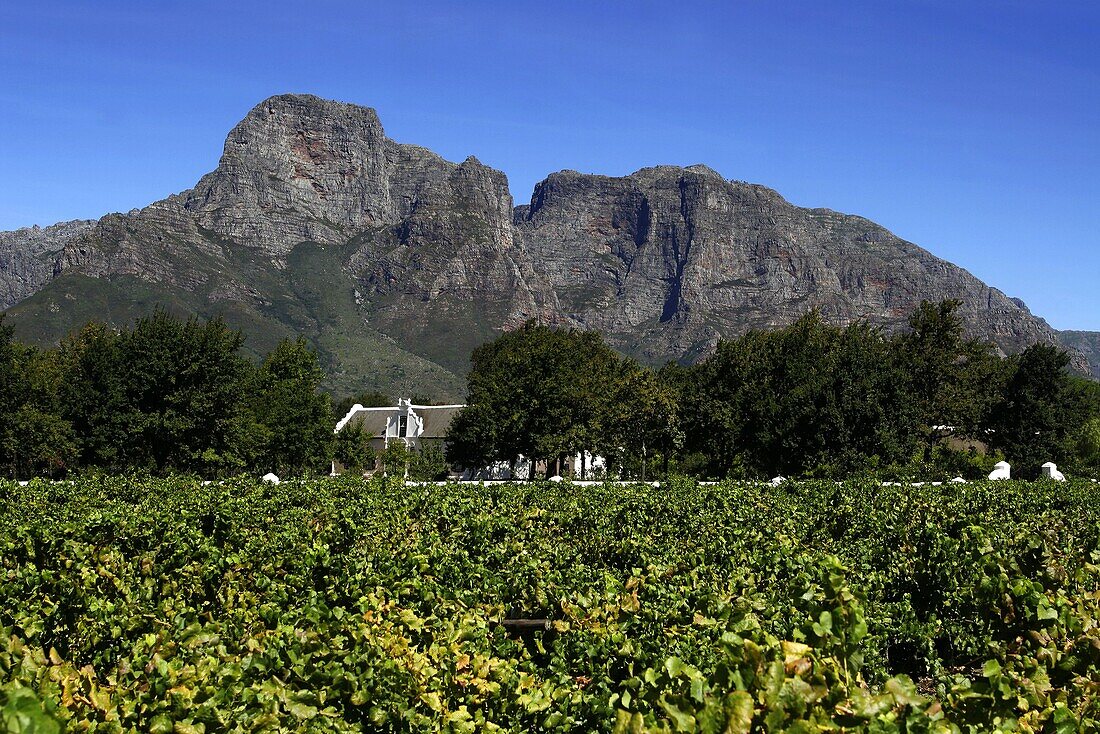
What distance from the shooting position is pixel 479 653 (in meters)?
7.36

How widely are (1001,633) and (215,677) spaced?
674 centimetres

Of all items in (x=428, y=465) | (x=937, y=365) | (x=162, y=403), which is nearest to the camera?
(x=162, y=403)

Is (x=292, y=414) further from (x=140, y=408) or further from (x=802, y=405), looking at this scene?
(x=802, y=405)

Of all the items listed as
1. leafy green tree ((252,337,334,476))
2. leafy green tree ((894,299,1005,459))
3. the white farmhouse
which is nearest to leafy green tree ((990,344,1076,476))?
leafy green tree ((894,299,1005,459))

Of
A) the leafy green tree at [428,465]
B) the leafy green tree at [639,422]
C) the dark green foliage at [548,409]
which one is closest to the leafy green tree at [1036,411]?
the leafy green tree at [639,422]

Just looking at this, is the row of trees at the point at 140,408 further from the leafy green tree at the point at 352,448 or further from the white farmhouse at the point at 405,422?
the white farmhouse at the point at 405,422

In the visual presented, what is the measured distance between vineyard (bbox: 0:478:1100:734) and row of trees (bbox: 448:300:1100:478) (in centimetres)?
1633

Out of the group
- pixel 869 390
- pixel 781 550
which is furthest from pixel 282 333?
pixel 781 550

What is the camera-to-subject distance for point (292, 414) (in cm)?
4809

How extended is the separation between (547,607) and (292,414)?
39559mm

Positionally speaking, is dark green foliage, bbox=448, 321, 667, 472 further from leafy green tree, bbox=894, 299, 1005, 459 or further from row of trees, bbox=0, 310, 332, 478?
leafy green tree, bbox=894, 299, 1005, 459

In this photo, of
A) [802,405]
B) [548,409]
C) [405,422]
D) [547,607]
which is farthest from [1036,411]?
[547,607]

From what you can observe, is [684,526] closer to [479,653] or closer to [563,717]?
[479,653]

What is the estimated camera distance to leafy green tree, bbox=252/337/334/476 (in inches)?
1879
